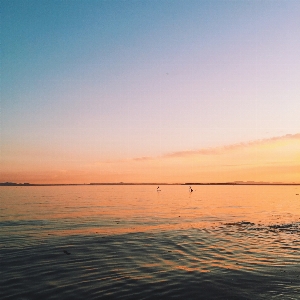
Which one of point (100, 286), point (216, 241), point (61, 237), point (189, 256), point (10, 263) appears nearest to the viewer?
point (100, 286)

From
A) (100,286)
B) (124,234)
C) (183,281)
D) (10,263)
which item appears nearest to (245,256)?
(183,281)

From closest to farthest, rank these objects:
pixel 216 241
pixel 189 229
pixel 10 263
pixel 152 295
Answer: pixel 152 295 → pixel 10 263 → pixel 216 241 → pixel 189 229

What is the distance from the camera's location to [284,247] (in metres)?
21.8

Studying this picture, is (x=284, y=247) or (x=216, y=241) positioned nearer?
(x=284, y=247)

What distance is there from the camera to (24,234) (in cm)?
2809

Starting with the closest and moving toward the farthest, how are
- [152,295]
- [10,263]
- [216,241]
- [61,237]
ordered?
[152,295], [10,263], [216,241], [61,237]

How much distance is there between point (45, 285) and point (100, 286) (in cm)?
290

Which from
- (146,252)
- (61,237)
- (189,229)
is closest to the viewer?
(146,252)

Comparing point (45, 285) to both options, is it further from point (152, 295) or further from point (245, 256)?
point (245, 256)

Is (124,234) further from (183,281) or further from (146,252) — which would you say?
(183,281)

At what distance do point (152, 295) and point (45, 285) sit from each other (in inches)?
225

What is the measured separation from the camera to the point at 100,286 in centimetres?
1369

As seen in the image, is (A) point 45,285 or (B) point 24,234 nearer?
(A) point 45,285

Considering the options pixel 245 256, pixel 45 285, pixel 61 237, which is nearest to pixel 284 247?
pixel 245 256
